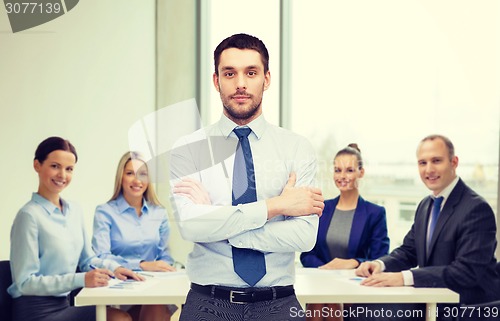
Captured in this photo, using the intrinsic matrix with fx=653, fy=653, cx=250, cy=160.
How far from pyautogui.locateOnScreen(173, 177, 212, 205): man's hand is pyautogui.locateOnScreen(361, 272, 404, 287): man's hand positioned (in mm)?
1444

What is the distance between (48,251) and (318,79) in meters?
2.98

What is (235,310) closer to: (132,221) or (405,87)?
(132,221)

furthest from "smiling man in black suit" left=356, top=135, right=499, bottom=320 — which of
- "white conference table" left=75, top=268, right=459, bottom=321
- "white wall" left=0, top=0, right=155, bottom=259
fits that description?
"white wall" left=0, top=0, right=155, bottom=259

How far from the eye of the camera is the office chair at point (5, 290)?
10.5ft

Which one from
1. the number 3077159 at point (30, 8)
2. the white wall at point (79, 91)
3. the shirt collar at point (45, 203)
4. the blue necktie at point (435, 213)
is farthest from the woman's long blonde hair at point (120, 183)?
the number 3077159 at point (30, 8)

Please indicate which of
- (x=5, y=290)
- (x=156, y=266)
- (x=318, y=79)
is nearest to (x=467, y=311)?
(x=156, y=266)

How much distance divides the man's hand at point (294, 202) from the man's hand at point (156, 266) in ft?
5.55

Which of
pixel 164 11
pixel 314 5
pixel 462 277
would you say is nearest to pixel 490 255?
pixel 462 277

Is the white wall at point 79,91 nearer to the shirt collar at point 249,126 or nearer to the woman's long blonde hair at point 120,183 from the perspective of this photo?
the woman's long blonde hair at point 120,183

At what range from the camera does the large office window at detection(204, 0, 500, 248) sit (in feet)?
17.6

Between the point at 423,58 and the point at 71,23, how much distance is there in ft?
9.66

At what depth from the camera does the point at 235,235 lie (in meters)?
2.02

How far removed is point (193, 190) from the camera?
2.10 m

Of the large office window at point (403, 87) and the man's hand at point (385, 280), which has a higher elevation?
the large office window at point (403, 87)
